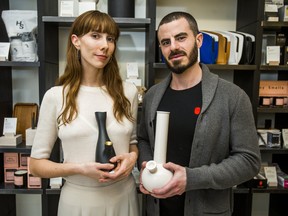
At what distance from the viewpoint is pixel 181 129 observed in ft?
4.07

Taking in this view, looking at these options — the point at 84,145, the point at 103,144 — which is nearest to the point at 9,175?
the point at 84,145

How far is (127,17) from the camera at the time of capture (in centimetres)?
192

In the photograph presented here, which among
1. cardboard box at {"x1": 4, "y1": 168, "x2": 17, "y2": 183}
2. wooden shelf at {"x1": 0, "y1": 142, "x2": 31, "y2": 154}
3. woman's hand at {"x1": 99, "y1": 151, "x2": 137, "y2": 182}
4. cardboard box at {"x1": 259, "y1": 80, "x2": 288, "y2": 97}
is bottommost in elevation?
cardboard box at {"x1": 4, "y1": 168, "x2": 17, "y2": 183}

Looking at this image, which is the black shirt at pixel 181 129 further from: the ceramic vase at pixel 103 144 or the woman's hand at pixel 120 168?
the ceramic vase at pixel 103 144

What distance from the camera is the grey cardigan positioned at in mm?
1104

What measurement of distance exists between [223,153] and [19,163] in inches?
62.4

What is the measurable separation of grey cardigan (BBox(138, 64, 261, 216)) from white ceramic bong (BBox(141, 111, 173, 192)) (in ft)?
0.40

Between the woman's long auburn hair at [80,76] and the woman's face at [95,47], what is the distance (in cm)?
2

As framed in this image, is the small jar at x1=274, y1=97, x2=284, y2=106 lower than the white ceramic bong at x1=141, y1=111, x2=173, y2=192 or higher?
higher

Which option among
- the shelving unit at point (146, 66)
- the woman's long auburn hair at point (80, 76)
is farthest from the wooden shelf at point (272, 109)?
the woman's long auburn hair at point (80, 76)

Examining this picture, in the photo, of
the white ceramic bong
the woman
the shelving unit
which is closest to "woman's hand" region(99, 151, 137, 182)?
the woman

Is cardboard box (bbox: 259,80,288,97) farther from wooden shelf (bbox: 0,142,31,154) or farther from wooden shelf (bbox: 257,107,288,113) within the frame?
wooden shelf (bbox: 0,142,31,154)

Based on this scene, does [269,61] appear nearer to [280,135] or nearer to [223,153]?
[280,135]

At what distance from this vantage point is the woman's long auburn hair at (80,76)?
1192 millimetres
